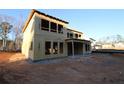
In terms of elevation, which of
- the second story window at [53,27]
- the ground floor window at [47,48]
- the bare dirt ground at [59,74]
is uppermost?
the second story window at [53,27]

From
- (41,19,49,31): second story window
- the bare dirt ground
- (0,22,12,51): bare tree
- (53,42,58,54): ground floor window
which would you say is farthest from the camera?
(0,22,12,51): bare tree

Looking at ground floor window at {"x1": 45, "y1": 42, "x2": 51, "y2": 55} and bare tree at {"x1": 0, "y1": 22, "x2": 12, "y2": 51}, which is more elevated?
bare tree at {"x1": 0, "y1": 22, "x2": 12, "y2": 51}

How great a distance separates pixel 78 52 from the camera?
28.5 m

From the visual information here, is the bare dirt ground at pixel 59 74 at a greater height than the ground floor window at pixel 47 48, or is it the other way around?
the ground floor window at pixel 47 48

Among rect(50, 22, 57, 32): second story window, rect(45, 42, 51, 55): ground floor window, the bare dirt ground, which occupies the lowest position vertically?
the bare dirt ground

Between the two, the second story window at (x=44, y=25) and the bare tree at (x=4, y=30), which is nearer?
the second story window at (x=44, y=25)

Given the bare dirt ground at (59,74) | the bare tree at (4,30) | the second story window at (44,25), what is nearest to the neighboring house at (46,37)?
the second story window at (44,25)

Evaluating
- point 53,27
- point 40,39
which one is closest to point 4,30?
point 53,27

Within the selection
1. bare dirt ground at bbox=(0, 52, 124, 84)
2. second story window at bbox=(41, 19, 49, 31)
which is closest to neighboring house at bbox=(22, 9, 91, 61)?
second story window at bbox=(41, 19, 49, 31)

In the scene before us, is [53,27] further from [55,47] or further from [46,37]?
[55,47]

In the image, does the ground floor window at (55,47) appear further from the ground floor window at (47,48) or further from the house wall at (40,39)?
the ground floor window at (47,48)

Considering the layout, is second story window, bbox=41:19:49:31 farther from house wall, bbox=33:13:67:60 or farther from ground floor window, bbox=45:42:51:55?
ground floor window, bbox=45:42:51:55

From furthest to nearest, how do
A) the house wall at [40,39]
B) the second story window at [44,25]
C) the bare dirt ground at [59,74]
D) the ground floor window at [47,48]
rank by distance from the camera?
the ground floor window at [47,48] < the second story window at [44,25] < the house wall at [40,39] < the bare dirt ground at [59,74]

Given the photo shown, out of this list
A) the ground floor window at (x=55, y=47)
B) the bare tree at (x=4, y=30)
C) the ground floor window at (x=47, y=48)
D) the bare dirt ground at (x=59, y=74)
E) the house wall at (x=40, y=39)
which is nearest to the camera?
the bare dirt ground at (x=59, y=74)
